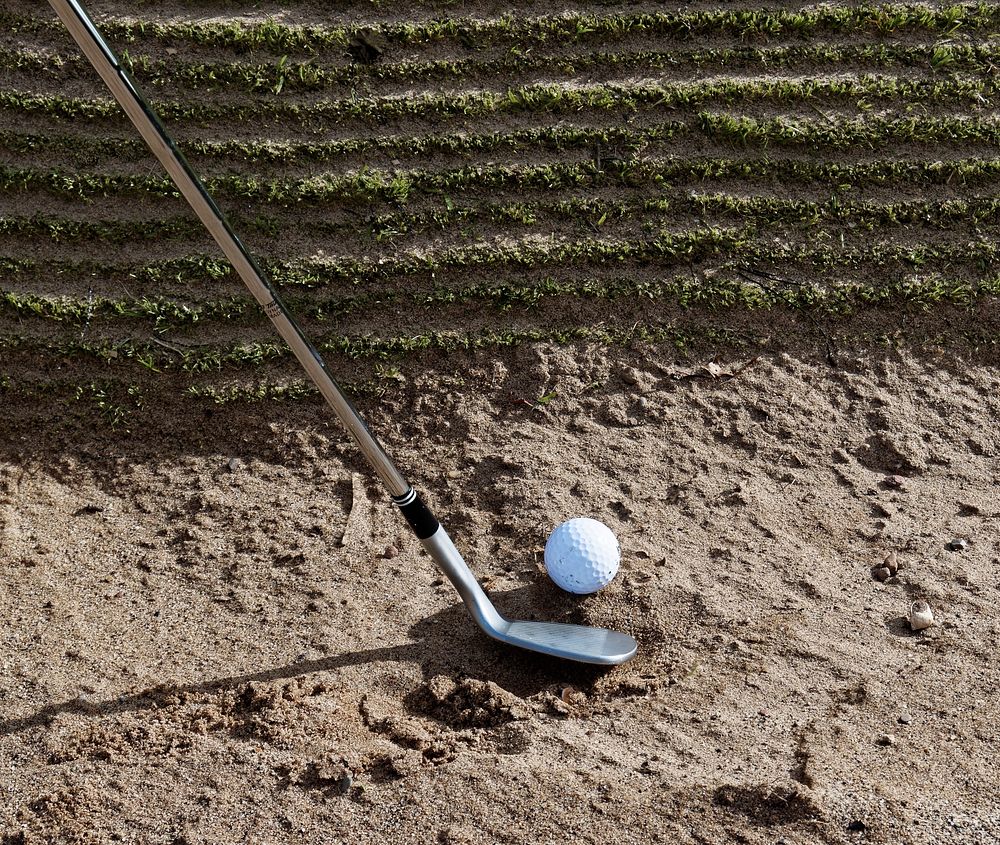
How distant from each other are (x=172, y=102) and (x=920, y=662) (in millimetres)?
5294

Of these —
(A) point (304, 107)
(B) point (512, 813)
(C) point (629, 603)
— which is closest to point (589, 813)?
(B) point (512, 813)

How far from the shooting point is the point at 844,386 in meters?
5.59

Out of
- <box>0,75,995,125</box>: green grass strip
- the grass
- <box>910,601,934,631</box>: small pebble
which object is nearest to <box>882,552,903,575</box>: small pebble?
<box>910,601,934,631</box>: small pebble

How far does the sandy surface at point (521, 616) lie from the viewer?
11.5 feet

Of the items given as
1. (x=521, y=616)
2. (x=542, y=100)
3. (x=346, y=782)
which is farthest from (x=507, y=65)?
(x=346, y=782)

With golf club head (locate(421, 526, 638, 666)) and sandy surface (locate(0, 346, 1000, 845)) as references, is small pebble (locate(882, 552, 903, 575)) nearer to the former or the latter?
sandy surface (locate(0, 346, 1000, 845))

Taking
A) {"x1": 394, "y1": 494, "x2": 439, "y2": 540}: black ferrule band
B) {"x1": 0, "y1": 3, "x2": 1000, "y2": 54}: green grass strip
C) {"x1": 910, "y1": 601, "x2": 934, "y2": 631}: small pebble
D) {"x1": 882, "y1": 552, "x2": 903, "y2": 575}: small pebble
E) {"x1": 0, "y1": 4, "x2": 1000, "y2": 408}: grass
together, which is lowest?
{"x1": 910, "y1": 601, "x2": 934, "y2": 631}: small pebble

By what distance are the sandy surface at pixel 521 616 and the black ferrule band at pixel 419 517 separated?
25.6 inches

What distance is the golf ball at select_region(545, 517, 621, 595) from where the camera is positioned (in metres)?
4.46

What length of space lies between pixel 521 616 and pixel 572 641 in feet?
1.41

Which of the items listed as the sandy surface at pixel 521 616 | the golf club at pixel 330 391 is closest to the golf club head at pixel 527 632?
the golf club at pixel 330 391

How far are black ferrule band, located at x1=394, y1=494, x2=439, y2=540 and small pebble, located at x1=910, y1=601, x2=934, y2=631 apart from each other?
7.80 ft

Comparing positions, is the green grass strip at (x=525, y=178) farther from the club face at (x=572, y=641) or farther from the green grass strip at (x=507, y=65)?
the club face at (x=572, y=641)

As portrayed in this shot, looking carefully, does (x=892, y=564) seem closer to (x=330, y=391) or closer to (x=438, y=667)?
(x=438, y=667)
